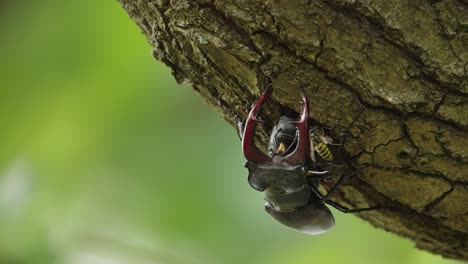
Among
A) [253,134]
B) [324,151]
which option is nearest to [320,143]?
[324,151]

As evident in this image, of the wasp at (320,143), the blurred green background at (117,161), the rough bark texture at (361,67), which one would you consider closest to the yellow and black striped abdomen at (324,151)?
the wasp at (320,143)

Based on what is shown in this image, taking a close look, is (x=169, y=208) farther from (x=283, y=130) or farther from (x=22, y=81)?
(x=283, y=130)

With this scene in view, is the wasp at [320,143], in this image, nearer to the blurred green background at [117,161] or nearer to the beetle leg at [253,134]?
the beetle leg at [253,134]

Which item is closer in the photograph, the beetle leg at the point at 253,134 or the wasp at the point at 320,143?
the beetle leg at the point at 253,134

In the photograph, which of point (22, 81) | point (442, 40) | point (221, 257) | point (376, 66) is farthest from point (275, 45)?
point (22, 81)

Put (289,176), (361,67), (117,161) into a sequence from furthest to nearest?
(117,161)
(289,176)
(361,67)

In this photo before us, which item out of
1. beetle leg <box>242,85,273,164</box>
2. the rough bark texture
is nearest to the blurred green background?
beetle leg <box>242,85,273,164</box>

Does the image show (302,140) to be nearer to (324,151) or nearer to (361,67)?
(324,151)
